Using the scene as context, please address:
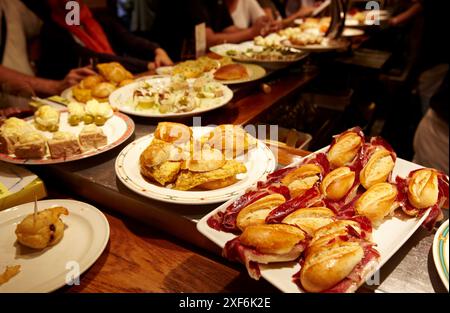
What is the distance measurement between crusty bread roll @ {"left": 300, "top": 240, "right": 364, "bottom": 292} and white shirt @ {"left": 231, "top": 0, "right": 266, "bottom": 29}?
16.4ft

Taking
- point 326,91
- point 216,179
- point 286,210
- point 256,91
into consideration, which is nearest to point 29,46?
point 256,91

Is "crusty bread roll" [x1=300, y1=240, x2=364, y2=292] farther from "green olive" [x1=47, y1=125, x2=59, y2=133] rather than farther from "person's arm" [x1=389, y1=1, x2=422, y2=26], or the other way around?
"person's arm" [x1=389, y1=1, x2=422, y2=26]

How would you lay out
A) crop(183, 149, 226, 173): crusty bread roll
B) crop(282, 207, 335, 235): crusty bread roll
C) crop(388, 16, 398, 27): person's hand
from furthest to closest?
crop(388, 16, 398, 27): person's hand, crop(183, 149, 226, 173): crusty bread roll, crop(282, 207, 335, 235): crusty bread roll

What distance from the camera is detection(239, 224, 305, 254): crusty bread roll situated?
926mm

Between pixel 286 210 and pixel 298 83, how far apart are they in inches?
76.1

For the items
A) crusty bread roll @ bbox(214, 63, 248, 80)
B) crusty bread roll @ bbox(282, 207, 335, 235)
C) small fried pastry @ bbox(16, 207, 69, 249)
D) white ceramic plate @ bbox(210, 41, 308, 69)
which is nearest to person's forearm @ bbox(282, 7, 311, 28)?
white ceramic plate @ bbox(210, 41, 308, 69)

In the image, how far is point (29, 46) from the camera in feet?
12.0

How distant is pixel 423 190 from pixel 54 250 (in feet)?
4.07

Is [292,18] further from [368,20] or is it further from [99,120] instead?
[99,120]

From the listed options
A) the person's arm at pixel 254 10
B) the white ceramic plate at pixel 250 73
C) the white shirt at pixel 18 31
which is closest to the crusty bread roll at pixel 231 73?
the white ceramic plate at pixel 250 73

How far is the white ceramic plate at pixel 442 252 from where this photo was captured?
0.95 meters

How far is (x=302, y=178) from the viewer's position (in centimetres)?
123

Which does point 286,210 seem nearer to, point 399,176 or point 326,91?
point 399,176

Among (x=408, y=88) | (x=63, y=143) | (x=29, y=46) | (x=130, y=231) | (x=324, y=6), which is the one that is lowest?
(x=408, y=88)
